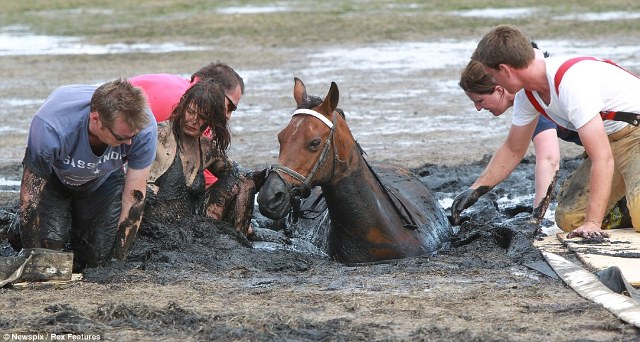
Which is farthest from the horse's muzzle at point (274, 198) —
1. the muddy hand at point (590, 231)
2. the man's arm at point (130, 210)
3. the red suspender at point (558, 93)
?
the muddy hand at point (590, 231)

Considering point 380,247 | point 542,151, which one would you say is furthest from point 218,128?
point 542,151

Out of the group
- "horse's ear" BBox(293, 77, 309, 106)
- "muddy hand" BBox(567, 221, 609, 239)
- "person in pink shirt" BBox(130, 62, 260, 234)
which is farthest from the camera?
"person in pink shirt" BBox(130, 62, 260, 234)

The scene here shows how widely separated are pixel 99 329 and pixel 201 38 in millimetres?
16132

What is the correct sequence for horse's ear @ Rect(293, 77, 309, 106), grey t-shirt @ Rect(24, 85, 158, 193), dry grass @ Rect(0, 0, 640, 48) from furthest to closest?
dry grass @ Rect(0, 0, 640, 48)
horse's ear @ Rect(293, 77, 309, 106)
grey t-shirt @ Rect(24, 85, 158, 193)

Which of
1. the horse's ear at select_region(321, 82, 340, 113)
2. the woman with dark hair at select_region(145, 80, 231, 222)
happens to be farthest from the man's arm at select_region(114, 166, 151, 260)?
the horse's ear at select_region(321, 82, 340, 113)

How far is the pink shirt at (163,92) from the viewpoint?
28.3 ft

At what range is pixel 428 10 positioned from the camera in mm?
24625

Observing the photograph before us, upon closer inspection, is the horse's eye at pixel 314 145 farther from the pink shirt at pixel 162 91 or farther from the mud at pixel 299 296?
the pink shirt at pixel 162 91

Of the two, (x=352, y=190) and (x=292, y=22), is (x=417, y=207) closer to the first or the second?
(x=352, y=190)

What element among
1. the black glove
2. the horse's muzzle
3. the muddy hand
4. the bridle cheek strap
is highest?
the bridle cheek strap

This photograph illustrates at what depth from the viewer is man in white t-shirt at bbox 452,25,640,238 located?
7.27 m

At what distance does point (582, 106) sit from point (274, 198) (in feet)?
6.65

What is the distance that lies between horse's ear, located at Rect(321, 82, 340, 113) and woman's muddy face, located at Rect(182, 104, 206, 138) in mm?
935

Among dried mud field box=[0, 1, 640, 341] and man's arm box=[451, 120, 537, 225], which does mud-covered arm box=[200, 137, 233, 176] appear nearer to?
dried mud field box=[0, 1, 640, 341]
